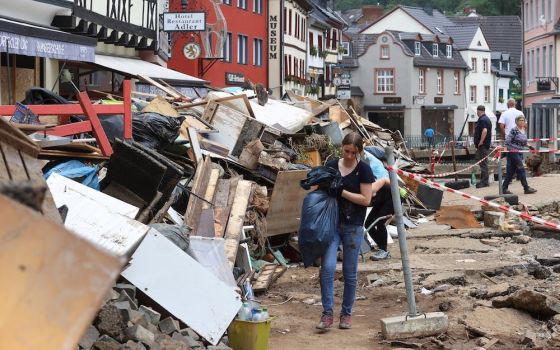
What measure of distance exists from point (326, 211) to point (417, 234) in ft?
26.3

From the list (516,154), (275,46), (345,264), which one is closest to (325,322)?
(345,264)

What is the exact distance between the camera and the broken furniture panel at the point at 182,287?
813 cm

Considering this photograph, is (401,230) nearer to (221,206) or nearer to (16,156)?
(221,206)

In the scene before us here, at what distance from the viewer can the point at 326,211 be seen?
360 inches

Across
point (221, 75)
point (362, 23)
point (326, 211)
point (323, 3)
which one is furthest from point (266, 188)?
point (362, 23)

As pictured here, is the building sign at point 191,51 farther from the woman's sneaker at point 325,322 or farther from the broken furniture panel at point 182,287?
the broken furniture panel at point 182,287

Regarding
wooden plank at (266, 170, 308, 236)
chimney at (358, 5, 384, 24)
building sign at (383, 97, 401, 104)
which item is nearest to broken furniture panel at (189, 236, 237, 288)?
wooden plank at (266, 170, 308, 236)

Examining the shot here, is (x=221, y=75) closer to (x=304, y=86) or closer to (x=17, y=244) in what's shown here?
(x=304, y=86)

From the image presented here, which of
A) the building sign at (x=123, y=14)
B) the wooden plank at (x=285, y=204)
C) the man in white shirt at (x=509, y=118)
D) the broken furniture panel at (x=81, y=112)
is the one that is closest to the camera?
the broken furniture panel at (x=81, y=112)

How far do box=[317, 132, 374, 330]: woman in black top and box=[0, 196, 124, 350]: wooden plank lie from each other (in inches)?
247

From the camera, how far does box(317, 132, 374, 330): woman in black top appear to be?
30.1ft

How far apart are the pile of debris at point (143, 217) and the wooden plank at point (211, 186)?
25 mm

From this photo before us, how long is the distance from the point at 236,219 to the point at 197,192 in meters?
0.51

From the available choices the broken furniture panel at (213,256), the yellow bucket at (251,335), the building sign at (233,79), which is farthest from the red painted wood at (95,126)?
the building sign at (233,79)
